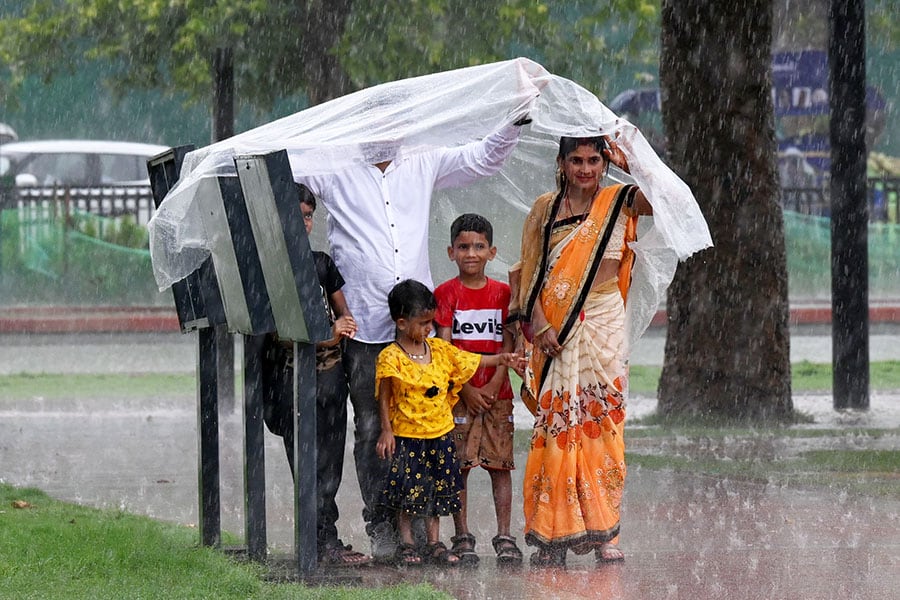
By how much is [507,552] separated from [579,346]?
0.94 m

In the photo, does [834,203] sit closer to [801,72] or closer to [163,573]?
[163,573]

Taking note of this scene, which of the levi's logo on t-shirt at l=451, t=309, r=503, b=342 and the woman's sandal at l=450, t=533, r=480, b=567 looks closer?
the woman's sandal at l=450, t=533, r=480, b=567

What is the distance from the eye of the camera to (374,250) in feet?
22.2

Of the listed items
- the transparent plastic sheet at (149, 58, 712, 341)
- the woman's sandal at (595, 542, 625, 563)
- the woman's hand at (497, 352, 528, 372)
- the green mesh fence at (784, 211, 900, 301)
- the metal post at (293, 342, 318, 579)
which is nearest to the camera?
the metal post at (293, 342, 318, 579)

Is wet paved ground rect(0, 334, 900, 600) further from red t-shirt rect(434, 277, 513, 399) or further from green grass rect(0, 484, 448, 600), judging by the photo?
red t-shirt rect(434, 277, 513, 399)

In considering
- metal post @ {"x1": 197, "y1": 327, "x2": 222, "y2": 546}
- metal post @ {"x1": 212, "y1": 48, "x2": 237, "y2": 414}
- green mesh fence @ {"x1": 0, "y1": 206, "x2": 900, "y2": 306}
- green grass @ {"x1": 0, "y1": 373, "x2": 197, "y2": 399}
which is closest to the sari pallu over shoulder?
metal post @ {"x1": 197, "y1": 327, "x2": 222, "y2": 546}

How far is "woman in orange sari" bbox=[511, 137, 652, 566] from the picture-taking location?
669cm

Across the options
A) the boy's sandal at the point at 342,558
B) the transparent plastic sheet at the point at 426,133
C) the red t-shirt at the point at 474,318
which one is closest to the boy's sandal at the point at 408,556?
the boy's sandal at the point at 342,558

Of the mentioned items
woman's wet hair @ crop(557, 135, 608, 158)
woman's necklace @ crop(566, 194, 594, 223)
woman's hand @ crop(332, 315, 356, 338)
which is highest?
woman's wet hair @ crop(557, 135, 608, 158)

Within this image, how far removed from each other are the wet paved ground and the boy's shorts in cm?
44

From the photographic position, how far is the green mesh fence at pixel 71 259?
2384 cm

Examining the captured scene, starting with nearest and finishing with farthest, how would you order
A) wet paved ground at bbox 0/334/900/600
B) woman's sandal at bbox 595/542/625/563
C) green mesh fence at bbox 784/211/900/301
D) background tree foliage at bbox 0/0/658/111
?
1. wet paved ground at bbox 0/334/900/600
2. woman's sandal at bbox 595/542/625/563
3. background tree foliage at bbox 0/0/658/111
4. green mesh fence at bbox 784/211/900/301

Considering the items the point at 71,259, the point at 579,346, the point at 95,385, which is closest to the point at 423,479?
the point at 579,346

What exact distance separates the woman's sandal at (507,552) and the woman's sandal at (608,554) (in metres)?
0.34
